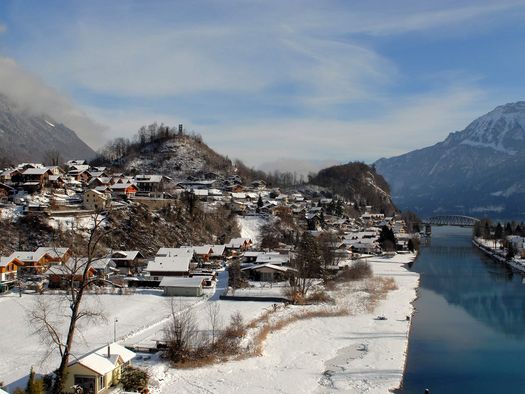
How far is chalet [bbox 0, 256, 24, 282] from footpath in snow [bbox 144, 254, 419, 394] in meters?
21.2

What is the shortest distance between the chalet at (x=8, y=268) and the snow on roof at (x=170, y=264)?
9.34 meters

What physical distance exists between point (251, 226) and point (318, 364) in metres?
47.6

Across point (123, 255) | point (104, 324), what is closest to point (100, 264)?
point (123, 255)

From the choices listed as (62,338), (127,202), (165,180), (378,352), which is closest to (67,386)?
(62,338)

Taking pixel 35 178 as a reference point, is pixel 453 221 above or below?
below

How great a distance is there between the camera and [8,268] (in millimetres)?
39219

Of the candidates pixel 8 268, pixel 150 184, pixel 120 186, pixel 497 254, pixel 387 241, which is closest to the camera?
pixel 8 268

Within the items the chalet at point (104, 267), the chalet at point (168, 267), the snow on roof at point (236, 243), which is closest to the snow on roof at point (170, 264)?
the chalet at point (168, 267)

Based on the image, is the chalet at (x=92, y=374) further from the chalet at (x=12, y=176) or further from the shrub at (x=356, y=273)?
the chalet at (x=12, y=176)

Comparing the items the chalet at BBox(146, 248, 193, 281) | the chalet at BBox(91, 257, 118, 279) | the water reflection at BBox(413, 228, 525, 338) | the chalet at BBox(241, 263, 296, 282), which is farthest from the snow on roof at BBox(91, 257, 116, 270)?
the water reflection at BBox(413, 228, 525, 338)

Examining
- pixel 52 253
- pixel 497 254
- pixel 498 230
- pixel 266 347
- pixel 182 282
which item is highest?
pixel 52 253

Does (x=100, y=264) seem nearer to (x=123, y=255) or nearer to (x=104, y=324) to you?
(x=123, y=255)

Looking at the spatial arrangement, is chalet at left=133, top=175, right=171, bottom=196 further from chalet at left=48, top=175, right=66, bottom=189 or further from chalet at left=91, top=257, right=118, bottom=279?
chalet at left=91, top=257, right=118, bottom=279

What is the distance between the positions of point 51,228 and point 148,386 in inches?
1280
